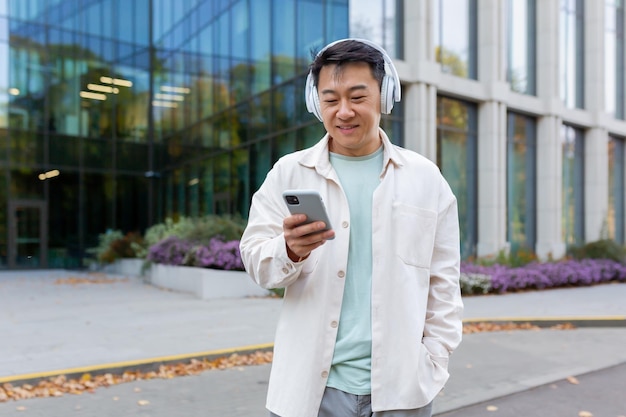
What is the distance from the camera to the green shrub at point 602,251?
18672 mm

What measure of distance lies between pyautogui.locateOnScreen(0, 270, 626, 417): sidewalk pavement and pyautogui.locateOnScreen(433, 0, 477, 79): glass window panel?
859cm

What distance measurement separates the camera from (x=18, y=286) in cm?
1672

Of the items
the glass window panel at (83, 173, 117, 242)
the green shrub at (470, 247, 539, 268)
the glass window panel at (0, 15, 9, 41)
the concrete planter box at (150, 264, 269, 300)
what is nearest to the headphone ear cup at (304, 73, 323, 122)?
the concrete planter box at (150, 264, 269, 300)

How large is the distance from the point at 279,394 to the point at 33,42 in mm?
26499

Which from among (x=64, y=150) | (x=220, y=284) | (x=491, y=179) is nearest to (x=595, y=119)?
(x=491, y=179)

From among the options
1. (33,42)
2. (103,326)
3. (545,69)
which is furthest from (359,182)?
(33,42)

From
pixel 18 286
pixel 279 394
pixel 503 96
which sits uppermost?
pixel 503 96

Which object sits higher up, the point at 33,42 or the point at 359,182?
the point at 33,42

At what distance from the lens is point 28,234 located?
24141 millimetres

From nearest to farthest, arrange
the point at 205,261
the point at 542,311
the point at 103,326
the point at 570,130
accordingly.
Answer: the point at 103,326 → the point at 542,311 → the point at 205,261 → the point at 570,130

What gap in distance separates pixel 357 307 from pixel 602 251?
63.4 feet

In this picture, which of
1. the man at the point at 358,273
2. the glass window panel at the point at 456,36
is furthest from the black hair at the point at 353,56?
the glass window panel at the point at 456,36

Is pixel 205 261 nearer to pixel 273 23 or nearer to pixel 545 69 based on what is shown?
pixel 273 23

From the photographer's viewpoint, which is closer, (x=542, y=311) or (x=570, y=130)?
(x=542, y=311)
